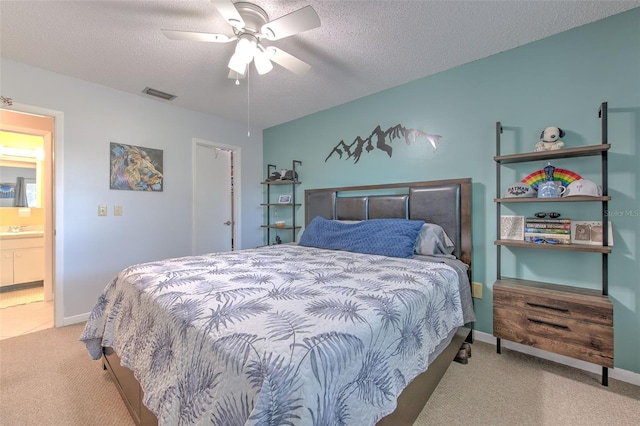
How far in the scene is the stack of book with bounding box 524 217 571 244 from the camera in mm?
1946

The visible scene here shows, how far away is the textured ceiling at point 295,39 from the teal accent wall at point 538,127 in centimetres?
14

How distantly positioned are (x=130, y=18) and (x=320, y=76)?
154 centimetres

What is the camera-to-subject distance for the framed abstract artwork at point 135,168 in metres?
3.04

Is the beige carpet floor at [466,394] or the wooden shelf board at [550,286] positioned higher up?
the wooden shelf board at [550,286]

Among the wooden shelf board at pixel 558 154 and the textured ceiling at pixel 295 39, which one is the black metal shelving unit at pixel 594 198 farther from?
the textured ceiling at pixel 295 39

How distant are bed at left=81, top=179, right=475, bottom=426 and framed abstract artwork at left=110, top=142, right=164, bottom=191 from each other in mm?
1702

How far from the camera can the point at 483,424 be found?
57.0 inches

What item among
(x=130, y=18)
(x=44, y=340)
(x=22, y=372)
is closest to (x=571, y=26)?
(x=130, y=18)

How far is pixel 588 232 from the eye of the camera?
6.28 feet

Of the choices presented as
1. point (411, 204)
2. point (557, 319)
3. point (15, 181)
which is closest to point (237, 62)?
point (411, 204)

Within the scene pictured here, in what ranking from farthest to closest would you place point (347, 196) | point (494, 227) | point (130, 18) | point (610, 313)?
point (347, 196)
point (494, 227)
point (130, 18)
point (610, 313)

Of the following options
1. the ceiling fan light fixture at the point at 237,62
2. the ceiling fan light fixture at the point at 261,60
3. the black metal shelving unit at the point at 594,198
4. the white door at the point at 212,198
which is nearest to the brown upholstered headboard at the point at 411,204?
the black metal shelving unit at the point at 594,198

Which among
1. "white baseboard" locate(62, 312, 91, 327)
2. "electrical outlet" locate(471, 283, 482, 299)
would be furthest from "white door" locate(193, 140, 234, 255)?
"electrical outlet" locate(471, 283, 482, 299)

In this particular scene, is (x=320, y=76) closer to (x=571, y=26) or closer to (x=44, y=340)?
(x=571, y=26)
